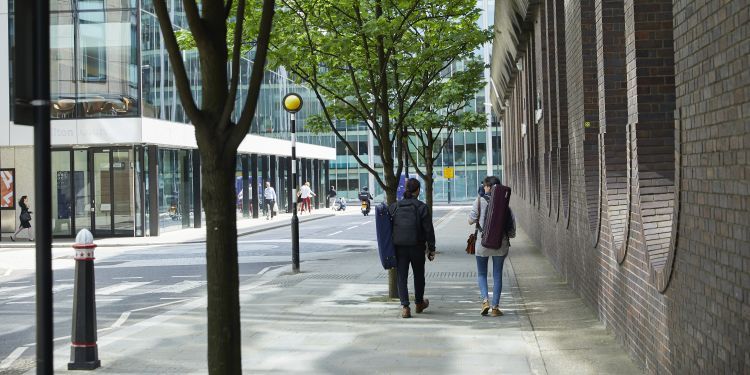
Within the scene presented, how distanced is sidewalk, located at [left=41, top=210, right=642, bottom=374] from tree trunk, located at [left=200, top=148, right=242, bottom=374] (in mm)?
3164

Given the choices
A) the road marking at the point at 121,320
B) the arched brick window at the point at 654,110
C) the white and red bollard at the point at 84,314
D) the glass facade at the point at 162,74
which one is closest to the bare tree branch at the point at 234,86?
the white and red bollard at the point at 84,314

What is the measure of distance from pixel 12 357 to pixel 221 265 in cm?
561

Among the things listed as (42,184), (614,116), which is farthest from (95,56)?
(42,184)

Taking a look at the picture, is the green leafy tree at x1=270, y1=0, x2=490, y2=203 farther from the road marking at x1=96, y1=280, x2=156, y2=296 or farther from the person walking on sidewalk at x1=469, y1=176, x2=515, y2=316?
the road marking at x1=96, y1=280, x2=156, y2=296

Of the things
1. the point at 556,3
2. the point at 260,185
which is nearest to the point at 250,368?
the point at 556,3

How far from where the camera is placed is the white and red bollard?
8328 millimetres

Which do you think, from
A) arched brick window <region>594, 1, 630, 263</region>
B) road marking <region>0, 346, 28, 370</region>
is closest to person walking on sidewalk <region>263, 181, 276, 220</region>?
road marking <region>0, 346, 28, 370</region>

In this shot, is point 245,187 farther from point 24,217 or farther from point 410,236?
point 410,236

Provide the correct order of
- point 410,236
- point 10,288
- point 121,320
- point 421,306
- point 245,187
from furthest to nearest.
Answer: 1. point 245,187
2. point 10,288
3. point 121,320
4. point 421,306
5. point 410,236

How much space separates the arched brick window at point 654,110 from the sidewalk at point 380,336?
1.37m

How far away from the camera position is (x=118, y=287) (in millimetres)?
16812

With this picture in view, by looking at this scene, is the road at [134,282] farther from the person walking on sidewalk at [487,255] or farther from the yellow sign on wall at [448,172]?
the yellow sign on wall at [448,172]

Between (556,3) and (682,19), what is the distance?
32.9ft

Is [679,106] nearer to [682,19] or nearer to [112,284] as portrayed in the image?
[682,19]
